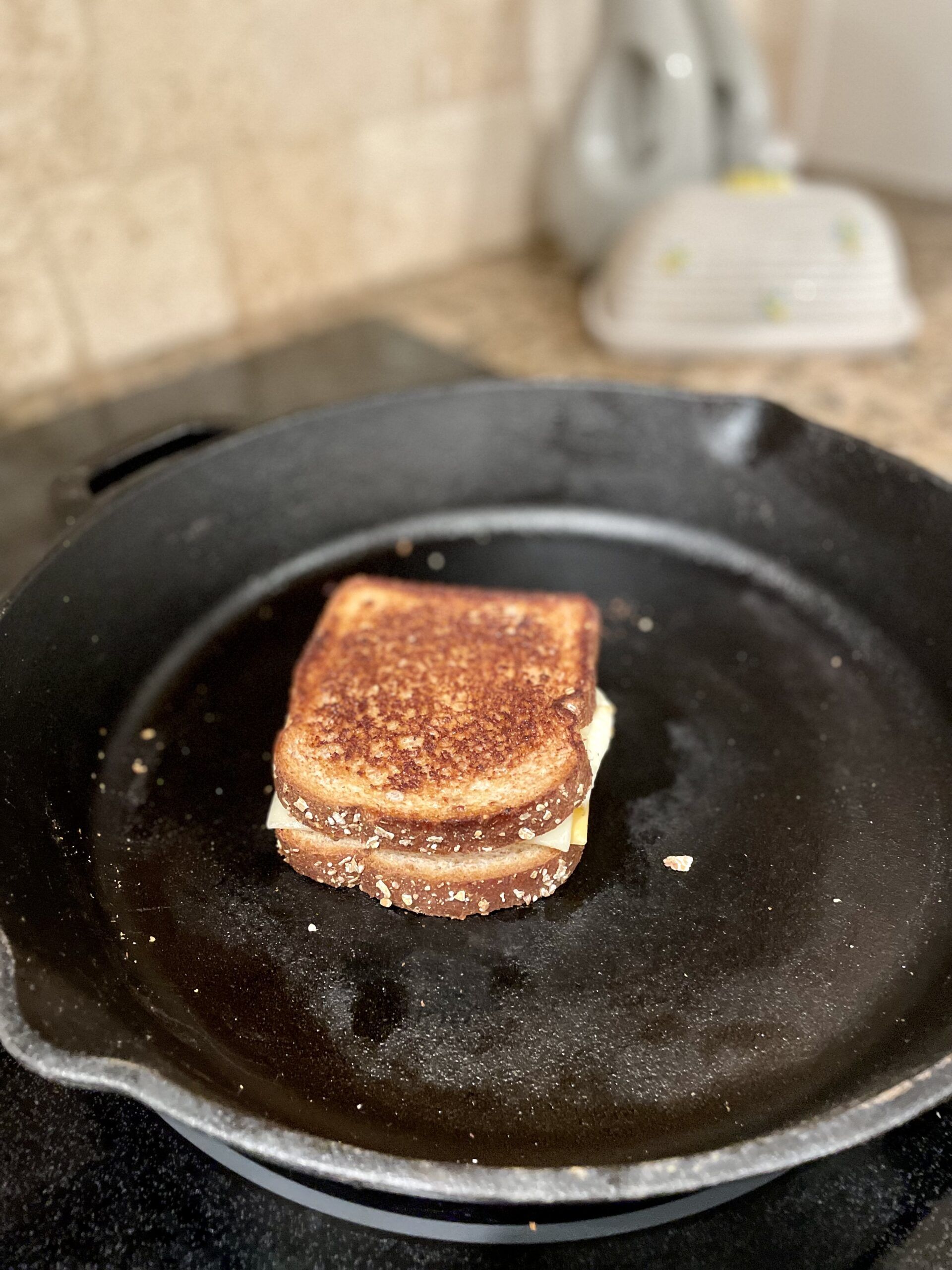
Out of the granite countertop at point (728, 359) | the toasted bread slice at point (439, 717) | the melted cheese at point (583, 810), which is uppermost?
the toasted bread slice at point (439, 717)

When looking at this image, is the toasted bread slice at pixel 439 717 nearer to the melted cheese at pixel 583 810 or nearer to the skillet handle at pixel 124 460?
the melted cheese at pixel 583 810

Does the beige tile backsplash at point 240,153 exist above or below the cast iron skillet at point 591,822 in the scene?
above

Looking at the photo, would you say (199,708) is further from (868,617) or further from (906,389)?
(906,389)

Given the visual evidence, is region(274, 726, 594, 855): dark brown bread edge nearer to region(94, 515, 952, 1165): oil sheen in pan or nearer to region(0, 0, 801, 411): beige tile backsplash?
region(94, 515, 952, 1165): oil sheen in pan

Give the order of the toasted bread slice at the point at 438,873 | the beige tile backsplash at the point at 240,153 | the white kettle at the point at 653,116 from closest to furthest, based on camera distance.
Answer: the toasted bread slice at the point at 438,873, the beige tile backsplash at the point at 240,153, the white kettle at the point at 653,116

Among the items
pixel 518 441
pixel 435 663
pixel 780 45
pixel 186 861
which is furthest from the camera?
pixel 780 45

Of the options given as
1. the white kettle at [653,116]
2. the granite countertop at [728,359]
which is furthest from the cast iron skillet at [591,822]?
the white kettle at [653,116]

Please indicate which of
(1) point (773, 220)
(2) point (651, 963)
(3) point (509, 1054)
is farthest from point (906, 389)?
(3) point (509, 1054)
